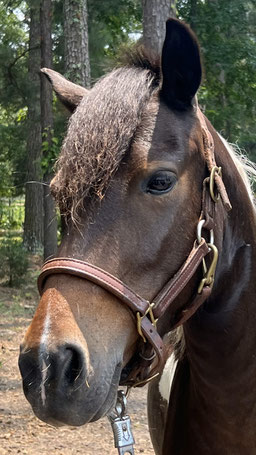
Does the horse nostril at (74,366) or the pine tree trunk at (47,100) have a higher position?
the horse nostril at (74,366)

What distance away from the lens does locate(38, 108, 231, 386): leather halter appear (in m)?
1.68

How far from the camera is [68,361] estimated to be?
1574 millimetres

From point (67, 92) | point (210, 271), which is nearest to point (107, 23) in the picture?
point (67, 92)

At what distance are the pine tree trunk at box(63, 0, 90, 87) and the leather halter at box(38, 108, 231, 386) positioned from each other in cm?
556

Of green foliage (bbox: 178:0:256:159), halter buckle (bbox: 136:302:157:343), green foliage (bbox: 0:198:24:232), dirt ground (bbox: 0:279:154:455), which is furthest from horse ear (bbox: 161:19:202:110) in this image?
green foliage (bbox: 0:198:24:232)

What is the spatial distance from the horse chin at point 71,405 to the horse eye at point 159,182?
608mm

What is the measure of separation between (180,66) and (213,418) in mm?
1322

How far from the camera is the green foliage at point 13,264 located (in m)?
11.9

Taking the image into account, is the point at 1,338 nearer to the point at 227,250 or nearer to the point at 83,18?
the point at 83,18

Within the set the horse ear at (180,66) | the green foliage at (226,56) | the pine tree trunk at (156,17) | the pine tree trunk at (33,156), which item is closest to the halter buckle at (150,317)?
the horse ear at (180,66)

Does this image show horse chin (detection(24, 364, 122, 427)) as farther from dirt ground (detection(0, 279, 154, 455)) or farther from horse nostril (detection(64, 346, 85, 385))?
dirt ground (detection(0, 279, 154, 455))

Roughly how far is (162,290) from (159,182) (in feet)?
1.14

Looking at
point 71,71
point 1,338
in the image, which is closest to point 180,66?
point 71,71

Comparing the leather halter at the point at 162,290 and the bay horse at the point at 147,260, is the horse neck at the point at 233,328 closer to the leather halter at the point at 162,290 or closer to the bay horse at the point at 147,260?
the bay horse at the point at 147,260
